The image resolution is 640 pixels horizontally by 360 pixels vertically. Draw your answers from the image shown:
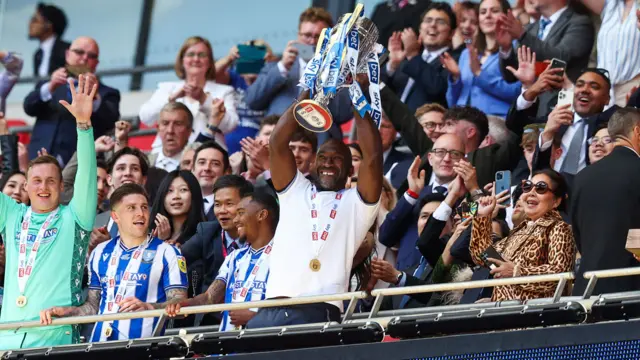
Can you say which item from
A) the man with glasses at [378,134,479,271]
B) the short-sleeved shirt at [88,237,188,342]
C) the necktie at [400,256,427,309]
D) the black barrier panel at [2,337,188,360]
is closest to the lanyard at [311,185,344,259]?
the black barrier panel at [2,337,188,360]

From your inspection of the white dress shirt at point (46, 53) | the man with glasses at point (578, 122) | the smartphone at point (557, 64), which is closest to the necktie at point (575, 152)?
the man with glasses at point (578, 122)

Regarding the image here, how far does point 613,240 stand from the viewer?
7648mm

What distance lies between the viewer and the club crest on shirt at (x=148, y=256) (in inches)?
338

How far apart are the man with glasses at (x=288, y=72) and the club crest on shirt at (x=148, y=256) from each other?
368 centimetres

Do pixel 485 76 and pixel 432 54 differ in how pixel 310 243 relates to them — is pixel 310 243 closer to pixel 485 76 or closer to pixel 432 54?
pixel 485 76

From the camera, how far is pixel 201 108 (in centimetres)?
1225

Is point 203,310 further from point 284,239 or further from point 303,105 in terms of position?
point 303,105

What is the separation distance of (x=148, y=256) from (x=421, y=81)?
12.9 ft

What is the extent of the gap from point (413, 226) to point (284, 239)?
2.11 m

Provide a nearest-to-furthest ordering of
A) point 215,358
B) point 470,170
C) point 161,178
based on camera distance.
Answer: point 215,358, point 470,170, point 161,178

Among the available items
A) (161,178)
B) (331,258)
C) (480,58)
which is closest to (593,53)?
(480,58)

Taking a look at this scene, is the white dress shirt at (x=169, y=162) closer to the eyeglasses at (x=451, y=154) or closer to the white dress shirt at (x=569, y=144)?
the eyeglasses at (x=451, y=154)

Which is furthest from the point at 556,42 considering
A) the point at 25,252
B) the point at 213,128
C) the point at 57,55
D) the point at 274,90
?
the point at 57,55

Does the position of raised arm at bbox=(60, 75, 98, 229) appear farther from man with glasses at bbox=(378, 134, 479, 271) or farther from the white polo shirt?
man with glasses at bbox=(378, 134, 479, 271)
